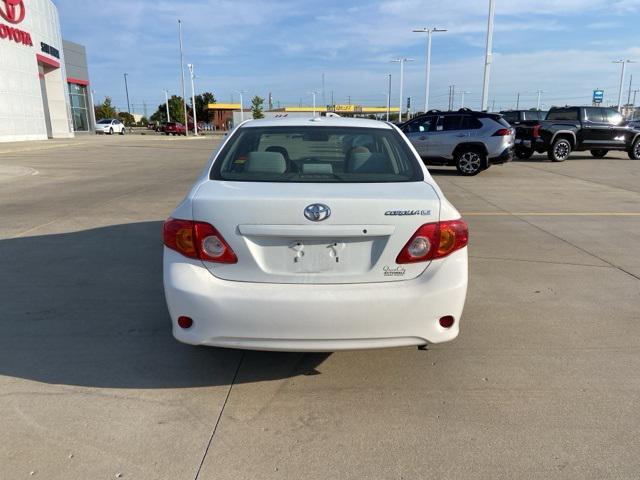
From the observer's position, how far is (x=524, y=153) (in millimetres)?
20609

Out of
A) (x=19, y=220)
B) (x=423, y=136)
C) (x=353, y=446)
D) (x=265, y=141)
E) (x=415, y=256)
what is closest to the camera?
(x=353, y=446)

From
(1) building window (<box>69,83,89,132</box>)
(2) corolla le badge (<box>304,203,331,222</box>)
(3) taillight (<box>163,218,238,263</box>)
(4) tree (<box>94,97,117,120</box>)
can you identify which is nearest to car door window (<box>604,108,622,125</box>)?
(2) corolla le badge (<box>304,203,331,222</box>)

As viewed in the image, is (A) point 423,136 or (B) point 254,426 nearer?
(B) point 254,426

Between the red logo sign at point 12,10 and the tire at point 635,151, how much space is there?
112 feet

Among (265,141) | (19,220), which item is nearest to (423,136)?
(19,220)

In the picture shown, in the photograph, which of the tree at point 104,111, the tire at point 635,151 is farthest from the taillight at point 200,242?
the tree at point 104,111

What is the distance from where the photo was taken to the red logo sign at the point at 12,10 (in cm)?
2986

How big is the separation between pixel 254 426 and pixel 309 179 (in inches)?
58.9

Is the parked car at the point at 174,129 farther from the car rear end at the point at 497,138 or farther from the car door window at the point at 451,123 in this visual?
the car rear end at the point at 497,138

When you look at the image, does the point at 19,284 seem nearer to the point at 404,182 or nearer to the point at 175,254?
the point at 175,254

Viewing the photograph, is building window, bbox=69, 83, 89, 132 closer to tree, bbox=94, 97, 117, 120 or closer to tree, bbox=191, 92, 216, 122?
tree, bbox=94, 97, 117, 120

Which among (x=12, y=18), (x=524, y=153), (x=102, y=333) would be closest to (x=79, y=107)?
(x=12, y=18)

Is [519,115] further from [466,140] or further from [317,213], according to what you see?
[317,213]

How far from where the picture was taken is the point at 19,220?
26.3 ft
